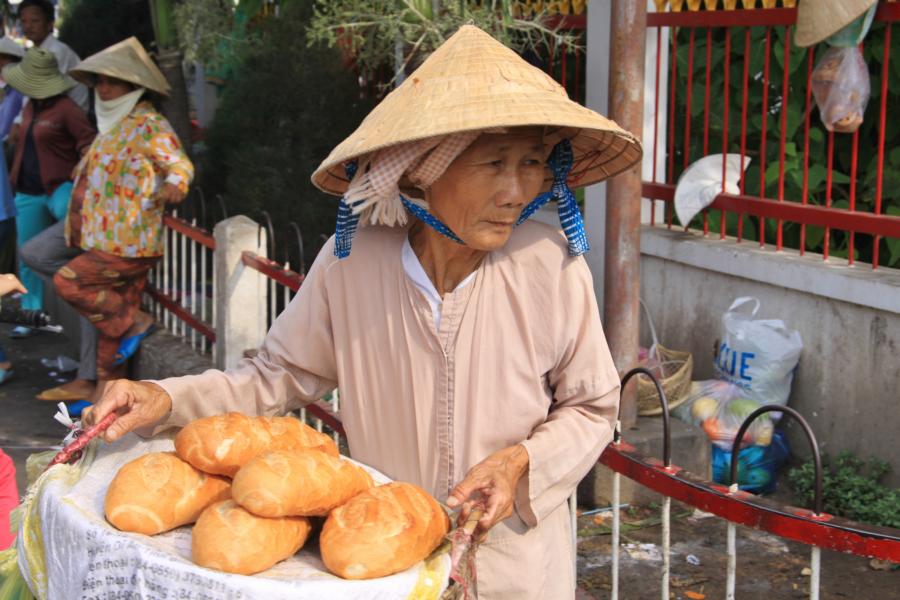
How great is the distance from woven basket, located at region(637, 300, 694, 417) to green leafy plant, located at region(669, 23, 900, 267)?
2.21 feet

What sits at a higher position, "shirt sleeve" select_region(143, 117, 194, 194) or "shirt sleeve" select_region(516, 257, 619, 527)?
"shirt sleeve" select_region(143, 117, 194, 194)

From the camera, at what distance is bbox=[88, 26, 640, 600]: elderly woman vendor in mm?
2105

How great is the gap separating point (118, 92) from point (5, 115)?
2.71 metres

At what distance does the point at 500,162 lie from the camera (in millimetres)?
2141

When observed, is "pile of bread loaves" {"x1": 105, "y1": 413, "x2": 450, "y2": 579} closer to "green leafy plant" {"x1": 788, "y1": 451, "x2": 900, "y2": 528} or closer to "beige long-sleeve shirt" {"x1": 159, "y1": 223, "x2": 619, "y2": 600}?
"beige long-sleeve shirt" {"x1": 159, "y1": 223, "x2": 619, "y2": 600}

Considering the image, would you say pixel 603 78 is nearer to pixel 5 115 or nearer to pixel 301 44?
pixel 301 44

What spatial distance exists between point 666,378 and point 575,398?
118 inches

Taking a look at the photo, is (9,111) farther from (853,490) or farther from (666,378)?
(853,490)

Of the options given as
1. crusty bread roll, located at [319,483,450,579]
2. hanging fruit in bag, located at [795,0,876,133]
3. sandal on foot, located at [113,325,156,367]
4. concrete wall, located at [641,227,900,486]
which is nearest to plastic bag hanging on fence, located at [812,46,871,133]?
hanging fruit in bag, located at [795,0,876,133]

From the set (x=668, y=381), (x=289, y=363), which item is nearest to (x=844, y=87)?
(x=668, y=381)

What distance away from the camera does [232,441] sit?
1.91m

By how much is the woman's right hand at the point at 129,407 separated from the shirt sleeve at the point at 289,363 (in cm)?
13

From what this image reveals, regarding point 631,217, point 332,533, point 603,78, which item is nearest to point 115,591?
point 332,533

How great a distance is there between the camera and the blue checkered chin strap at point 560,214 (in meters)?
2.19
